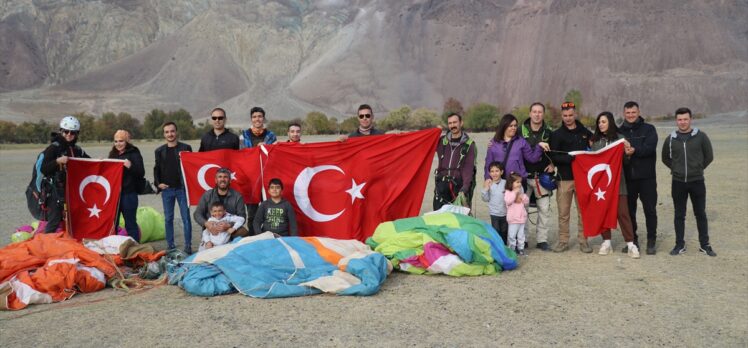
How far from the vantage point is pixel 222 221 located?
23.1 ft

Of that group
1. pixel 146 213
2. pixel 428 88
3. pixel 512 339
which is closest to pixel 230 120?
pixel 428 88

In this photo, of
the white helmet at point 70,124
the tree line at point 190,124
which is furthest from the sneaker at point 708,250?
the tree line at point 190,124

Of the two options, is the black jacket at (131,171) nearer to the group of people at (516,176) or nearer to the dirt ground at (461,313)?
the group of people at (516,176)

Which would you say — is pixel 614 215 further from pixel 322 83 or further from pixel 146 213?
pixel 322 83

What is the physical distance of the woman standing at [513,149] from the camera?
733 cm

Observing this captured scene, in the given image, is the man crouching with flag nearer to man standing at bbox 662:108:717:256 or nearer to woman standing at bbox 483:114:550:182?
man standing at bbox 662:108:717:256

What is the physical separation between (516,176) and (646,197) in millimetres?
1731

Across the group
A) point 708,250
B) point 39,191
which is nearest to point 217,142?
point 39,191

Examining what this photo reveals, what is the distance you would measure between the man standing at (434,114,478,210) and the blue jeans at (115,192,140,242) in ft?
13.9

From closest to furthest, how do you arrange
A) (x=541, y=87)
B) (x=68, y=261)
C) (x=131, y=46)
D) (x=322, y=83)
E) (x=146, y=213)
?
(x=68, y=261) < (x=146, y=213) < (x=541, y=87) < (x=322, y=83) < (x=131, y=46)

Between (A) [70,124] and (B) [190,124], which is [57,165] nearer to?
(A) [70,124]

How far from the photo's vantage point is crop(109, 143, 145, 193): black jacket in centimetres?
771

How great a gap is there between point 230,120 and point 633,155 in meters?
88.6

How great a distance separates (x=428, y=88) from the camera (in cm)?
9669
